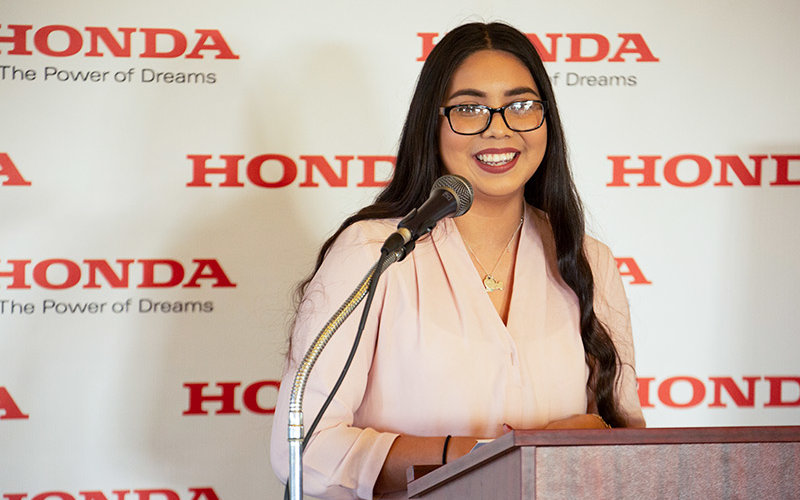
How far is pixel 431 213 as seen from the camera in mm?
1401

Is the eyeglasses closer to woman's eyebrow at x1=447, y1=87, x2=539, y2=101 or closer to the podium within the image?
woman's eyebrow at x1=447, y1=87, x2=539, y2=101

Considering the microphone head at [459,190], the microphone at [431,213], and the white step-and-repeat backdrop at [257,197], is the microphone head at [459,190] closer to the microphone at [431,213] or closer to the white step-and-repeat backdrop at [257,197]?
the microphone at [431,213]

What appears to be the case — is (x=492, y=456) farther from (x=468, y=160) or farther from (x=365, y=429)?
(x=468, y=160)

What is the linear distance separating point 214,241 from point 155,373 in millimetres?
402

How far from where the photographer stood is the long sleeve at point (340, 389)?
190cm

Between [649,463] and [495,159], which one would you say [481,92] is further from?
[649,463]

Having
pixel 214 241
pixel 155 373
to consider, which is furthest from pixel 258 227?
pixel 155 373

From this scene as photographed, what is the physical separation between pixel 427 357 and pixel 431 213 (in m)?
0.69

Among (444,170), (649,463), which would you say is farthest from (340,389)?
(649,463)

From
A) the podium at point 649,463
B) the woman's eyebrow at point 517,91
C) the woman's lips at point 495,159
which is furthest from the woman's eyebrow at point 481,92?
the podium at point 649,463

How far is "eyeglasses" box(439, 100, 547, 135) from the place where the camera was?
2143mm

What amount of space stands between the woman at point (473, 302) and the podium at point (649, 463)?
77 centimetres

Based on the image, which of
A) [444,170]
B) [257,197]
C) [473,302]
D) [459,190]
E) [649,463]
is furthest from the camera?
[257,197]

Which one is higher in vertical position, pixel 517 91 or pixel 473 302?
pixel 517 91
